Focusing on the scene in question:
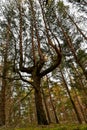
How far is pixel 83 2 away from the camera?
16.7m

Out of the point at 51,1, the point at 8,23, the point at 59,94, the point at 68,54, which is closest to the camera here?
the point at 8,23

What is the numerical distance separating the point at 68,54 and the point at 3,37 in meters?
9.72

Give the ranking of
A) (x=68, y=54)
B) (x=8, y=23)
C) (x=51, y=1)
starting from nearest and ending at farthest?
(x=8, y=23) → (x=51, y=1) → (x=68, y=54)

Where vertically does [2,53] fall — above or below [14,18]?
below

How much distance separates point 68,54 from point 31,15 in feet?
28.7

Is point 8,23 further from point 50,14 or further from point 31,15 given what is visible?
point 50,14

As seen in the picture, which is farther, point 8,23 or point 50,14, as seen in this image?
point 50,14

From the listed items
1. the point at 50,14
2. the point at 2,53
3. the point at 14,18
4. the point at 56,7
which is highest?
the point at 56,7

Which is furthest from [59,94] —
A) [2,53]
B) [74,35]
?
[2,53]

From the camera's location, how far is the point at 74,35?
21.0 m

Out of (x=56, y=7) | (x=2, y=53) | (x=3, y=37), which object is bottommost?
(x=2, y=53)

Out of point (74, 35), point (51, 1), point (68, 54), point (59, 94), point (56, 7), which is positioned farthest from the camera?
point (59, 94)

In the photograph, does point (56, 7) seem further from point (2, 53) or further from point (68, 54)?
point (2, 53)

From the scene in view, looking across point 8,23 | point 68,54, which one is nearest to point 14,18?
point 8,23
